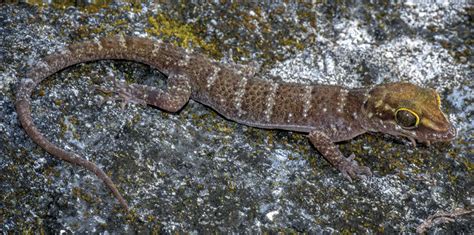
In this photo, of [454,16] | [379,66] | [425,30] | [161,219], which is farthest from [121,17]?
[454,16]

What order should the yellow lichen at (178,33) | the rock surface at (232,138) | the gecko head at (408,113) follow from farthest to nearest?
the yellow lichen at (178,33)
the gecko head at (408,113)
the rock surface at (232,138)

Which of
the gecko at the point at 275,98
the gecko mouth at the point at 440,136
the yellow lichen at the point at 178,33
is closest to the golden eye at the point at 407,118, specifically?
the gecko at the point at 275,98

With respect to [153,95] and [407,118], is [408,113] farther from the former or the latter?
[153,95]

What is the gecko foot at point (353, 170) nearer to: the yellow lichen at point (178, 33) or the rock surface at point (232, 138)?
the rock surface at point (232, 138)

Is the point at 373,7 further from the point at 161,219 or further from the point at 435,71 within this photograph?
the point at 161,219

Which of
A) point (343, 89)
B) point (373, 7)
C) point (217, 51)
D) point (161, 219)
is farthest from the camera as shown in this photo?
point (373, 7)

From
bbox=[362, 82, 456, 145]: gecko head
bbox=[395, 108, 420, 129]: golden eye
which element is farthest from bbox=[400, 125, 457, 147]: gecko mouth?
bbox=[395, 108, 420, 129]: golden eye
